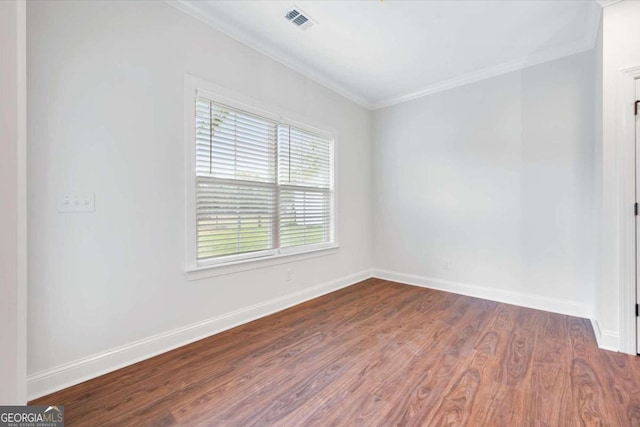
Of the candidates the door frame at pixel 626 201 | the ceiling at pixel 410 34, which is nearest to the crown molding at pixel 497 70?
the ceiling at pixel 410 34

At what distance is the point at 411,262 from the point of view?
159 inches

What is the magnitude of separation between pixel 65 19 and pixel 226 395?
258 cm

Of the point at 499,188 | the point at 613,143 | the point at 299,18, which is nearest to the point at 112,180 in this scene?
the point at 299,18

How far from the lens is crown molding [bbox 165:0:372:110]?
2.26 metres

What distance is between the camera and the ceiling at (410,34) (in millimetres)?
2307

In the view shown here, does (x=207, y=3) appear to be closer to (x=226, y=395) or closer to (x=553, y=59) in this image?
(x=226, y=395)

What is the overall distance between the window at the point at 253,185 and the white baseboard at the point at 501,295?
1.38 metres

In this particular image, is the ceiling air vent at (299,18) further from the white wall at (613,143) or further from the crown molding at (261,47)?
the white wall at (613,143)

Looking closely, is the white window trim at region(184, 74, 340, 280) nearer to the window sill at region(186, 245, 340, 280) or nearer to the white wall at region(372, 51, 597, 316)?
the window sill at region(186, 245, 340, 280)

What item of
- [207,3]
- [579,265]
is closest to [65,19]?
[207,3]

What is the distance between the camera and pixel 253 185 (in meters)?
2.78

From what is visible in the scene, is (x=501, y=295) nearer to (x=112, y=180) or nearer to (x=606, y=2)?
(x=606, y=2)

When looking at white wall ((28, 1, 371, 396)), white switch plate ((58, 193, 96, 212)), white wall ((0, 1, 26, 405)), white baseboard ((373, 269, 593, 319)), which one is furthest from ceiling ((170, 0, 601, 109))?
white baseboard ((373, 269, 593, 319))

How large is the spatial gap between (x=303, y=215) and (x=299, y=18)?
79.9 inches
